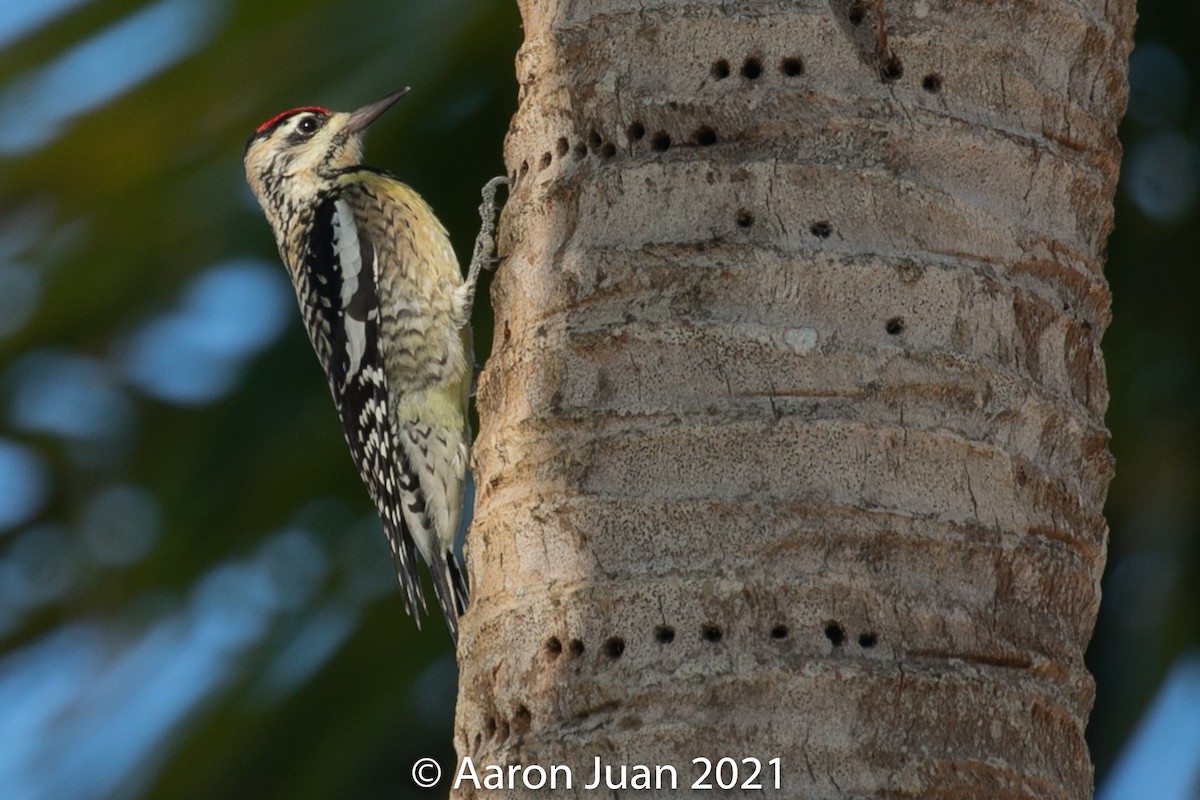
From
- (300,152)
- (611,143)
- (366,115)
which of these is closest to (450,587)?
(366,115)

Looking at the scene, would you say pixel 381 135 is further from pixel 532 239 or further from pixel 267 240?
pixel 532 239

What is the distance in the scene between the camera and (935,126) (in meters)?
2.60

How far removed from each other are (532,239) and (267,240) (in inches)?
105

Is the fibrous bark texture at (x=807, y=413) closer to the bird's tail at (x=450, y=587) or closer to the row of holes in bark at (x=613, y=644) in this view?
the row of holes in bark at (x=613, y=644)

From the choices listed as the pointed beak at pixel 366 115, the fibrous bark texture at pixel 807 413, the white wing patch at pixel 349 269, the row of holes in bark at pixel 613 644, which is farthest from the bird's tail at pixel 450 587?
the row of holes in bark at pixel 613 644

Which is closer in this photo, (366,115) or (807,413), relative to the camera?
(807,413)

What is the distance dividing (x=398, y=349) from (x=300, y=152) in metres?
0.99

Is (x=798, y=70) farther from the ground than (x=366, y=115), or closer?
farther from the ground

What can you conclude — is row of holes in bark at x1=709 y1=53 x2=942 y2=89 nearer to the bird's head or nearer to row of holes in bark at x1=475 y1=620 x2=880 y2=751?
row of holes in bark at x1=475 y1=620 x2=880 y2=751

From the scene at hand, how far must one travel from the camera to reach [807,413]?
7.86ft

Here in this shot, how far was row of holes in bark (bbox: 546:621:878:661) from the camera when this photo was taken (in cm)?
232

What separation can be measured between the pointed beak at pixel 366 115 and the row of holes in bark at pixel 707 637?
2680mm

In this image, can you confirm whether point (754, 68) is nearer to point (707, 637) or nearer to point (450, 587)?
point (707, 637)

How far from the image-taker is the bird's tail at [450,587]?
438 cm
